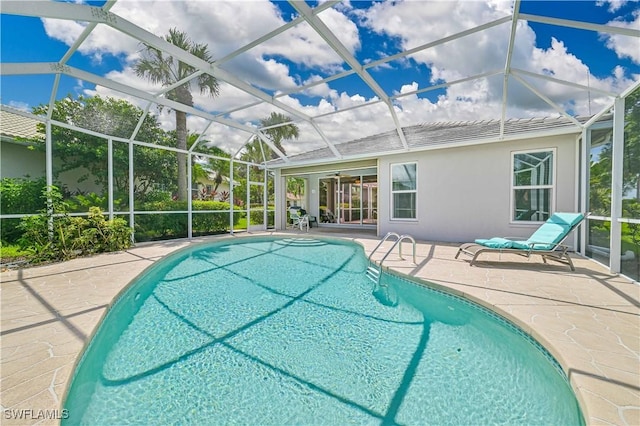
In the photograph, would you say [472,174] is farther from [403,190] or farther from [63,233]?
[63,233]

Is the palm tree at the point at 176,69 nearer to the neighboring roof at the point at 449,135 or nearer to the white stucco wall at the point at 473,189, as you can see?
the neighboring roof at the point at 449,135

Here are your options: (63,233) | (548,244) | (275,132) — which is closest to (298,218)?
(275,132)

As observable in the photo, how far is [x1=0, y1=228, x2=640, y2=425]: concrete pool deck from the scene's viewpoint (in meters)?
2.18

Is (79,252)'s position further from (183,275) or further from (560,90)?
(560,90)

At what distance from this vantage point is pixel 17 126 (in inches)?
274

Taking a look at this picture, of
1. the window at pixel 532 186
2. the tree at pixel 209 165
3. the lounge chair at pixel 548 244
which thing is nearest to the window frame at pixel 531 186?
the window at pixel 532 186

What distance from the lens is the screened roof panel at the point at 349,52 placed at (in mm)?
4613

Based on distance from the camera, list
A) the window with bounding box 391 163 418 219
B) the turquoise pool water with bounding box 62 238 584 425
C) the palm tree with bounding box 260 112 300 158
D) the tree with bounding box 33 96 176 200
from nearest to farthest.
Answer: the turquoise pool water with bounding box 62 238 584 425 < the tree with bounding box 33 96 176 200 < the palm tree with bounding box 260 112 300 158 < the window with bounding box 391 163 418 219

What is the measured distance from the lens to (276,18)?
4.97 m

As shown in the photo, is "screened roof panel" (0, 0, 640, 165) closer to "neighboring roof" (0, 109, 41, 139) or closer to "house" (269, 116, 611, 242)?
"neighboring roof" (0, 109, 41, 139)

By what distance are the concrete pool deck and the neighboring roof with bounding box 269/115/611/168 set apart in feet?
Answer: 11.9

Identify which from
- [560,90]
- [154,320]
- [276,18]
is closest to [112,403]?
[154,320]

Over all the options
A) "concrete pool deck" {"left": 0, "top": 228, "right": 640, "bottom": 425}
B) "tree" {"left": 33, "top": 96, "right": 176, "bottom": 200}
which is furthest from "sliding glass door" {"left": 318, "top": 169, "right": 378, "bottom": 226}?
"concrete pool deck" {"left": 0, "top": 228, "right": 640, "bottom": 425}

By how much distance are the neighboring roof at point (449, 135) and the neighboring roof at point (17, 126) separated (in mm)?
8913
